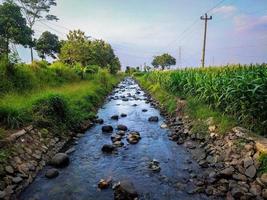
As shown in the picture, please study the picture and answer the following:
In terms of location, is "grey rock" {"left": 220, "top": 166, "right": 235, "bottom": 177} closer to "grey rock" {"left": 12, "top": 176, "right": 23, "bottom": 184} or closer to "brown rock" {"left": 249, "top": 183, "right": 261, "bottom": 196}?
"brown rock" {"left": 249, "top": 183, "right": 261, "bottom": 196}

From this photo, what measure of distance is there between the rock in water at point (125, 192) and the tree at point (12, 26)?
3973 centimetres

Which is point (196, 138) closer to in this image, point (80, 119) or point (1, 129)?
point (80, 119)

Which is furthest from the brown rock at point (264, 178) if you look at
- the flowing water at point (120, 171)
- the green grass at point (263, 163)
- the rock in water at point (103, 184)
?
the rock in water at point (103, 184)

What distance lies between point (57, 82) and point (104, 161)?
48.8 feet

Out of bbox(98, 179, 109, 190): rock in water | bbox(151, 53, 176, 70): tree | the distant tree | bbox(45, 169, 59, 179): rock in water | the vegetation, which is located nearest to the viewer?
bbox(98, 179, 109, 190): rock in water

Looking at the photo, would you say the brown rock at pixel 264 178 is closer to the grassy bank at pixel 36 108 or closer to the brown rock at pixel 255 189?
the brown rock at pixel 255 189

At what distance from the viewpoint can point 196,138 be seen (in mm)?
11336

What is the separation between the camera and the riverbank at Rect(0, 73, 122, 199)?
7.59 metres

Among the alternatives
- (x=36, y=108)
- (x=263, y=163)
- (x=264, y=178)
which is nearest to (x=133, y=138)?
(x=36, y=108)

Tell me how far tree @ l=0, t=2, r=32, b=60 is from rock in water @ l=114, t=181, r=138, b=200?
130 ft

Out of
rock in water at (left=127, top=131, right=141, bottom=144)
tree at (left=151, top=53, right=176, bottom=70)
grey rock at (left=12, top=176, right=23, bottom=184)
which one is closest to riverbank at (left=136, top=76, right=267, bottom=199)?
rock in water at (left=127, top=131, right=141, bottom=144)

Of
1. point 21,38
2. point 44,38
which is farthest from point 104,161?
point 44,38

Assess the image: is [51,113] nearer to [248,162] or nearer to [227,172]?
[227,172]

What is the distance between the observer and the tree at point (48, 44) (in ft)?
208
